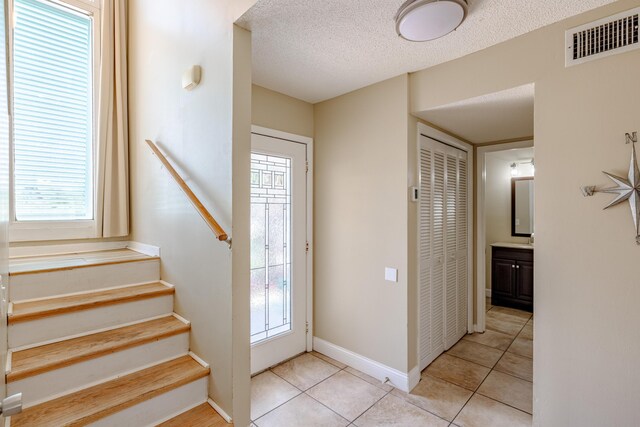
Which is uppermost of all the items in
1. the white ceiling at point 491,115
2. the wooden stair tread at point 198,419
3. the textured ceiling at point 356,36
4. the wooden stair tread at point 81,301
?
the textured ceiling at point 356,36

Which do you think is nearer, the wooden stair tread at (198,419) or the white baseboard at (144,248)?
the wooden stair tread at (198,419)

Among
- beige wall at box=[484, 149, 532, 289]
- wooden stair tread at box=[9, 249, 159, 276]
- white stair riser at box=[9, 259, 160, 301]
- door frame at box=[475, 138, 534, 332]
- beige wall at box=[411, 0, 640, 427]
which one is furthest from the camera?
beige wall at box=[484, 149, 532, 289]

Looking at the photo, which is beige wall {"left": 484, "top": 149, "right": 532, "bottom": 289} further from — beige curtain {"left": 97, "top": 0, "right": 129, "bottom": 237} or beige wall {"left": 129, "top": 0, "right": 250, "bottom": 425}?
beige curtain {"left": 97, "top": 0, "right": 129, "bottom": 237}

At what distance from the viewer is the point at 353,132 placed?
9.23 ft

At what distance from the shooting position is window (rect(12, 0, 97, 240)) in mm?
2570

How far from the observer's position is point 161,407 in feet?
5.54

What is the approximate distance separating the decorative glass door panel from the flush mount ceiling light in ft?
5.05

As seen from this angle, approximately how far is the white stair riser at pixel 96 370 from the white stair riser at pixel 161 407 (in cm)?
28

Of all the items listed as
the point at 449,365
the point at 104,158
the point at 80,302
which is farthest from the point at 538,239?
the point at 104,158

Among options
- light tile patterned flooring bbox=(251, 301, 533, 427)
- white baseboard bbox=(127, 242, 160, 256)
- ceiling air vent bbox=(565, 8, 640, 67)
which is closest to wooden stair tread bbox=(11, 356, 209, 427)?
light tile patterned flooring bbox=(251, 301, 533, 427)

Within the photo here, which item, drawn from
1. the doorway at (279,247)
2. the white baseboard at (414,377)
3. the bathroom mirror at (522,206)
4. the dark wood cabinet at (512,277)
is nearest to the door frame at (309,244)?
the doorway at (279,247)

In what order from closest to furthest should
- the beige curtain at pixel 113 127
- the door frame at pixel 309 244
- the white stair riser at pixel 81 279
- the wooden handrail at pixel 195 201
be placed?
the wooden handrail at pixel 195 201
the white stair riser at pixel 81 279
the beige curtain at pixel 113 127
the door frame at pixel 309 244

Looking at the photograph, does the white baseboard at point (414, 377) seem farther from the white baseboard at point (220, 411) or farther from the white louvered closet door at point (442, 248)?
the white baseboard at point (220, 411)

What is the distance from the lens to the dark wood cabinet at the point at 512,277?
4242 millimetres
